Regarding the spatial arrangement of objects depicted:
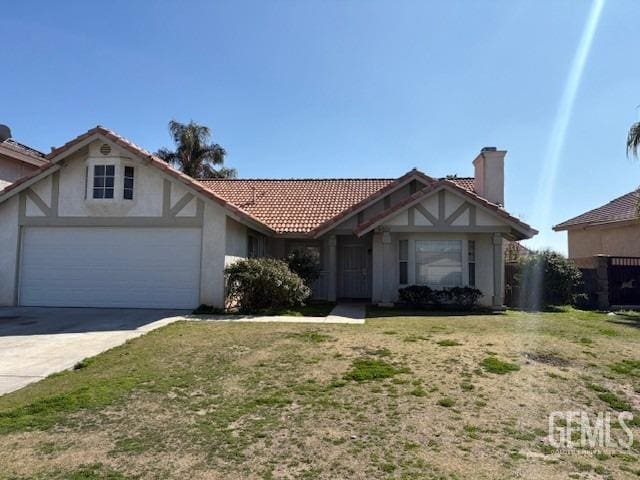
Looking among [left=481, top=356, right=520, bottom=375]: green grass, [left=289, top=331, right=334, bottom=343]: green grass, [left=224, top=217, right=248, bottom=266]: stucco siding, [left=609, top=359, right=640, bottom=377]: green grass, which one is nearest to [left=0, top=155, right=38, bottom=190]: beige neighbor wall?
[left=224, top=217, right=248, bottom=266]: stucco siding

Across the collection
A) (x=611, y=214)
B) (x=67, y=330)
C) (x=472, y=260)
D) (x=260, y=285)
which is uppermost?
(x=611, y=214)

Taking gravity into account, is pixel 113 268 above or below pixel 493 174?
below

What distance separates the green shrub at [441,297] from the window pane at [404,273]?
0.56 m

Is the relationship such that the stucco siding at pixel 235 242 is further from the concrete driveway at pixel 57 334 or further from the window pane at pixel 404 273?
the window pane at pixel 404 273

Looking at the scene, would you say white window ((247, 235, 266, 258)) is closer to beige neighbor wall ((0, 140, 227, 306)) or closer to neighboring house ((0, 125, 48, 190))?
beige neighbor wall ((0, 140, 227, 306))

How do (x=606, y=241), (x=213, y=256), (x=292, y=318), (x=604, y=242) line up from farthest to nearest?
1. (x=604, y=242)
2. (x=606, y=241)
3. (x=213, y=256)
4. (x=292, y=318)

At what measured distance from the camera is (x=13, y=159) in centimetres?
1797

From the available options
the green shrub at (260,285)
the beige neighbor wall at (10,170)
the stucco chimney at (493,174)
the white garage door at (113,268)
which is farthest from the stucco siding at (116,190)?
the stucco chimney at (493,174)

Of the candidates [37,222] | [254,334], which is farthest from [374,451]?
[37,222]

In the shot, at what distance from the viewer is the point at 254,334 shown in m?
9.84

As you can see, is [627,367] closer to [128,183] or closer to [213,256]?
[213,256]

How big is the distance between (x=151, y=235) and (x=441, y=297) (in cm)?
984

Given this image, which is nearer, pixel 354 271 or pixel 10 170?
pixel 10 170

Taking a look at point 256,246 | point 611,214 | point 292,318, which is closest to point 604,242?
point 611,214
